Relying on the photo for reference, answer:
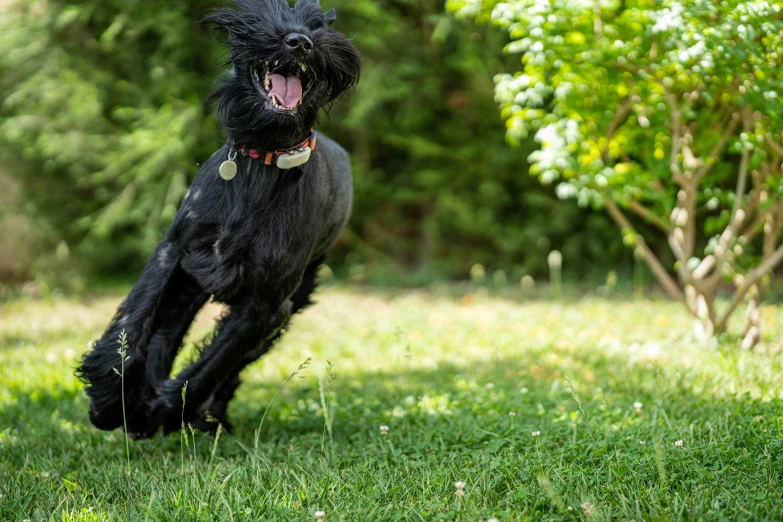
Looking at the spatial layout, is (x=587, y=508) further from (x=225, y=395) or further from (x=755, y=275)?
(x=755, y=275)

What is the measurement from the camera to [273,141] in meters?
2.84

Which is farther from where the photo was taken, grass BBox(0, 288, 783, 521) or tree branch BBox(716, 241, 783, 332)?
tree branch BBox(716, 241, 783, 332)

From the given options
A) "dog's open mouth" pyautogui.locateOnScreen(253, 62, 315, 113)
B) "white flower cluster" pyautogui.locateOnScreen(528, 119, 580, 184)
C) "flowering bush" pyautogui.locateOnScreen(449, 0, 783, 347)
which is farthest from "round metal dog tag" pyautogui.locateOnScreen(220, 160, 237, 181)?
"white flower cluster" pyautogui.locateOnScreen(528, 119, 580, 184)

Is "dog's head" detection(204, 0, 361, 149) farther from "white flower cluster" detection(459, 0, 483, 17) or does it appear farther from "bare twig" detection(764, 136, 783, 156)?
"bare twig" detection(764, 136, 783, 156)

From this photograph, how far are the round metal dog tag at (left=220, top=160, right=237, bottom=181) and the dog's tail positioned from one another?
1.34ft

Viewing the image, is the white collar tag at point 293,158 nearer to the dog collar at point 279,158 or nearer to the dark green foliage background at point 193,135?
the dog collar at point 279,158

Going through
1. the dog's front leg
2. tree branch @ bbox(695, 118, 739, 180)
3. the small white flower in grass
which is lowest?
the dog's front leg

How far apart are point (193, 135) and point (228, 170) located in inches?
251

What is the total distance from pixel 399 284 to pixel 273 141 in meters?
6.54

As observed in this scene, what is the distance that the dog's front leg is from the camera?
3.00m

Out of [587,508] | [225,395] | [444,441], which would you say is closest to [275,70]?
[225,395]

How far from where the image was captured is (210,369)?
3.01 m

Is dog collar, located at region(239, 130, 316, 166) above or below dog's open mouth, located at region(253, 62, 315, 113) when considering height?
below

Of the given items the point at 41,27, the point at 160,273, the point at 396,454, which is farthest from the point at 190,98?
the point at 396,454
